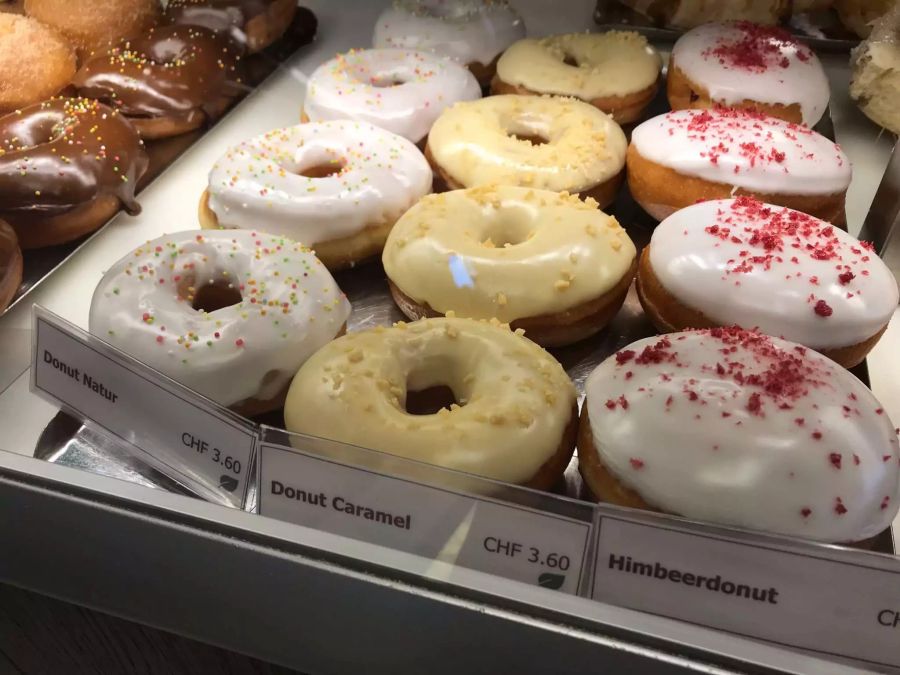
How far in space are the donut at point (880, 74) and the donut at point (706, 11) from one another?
0.89ft

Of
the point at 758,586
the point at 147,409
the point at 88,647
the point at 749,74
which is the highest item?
the point at 749,74

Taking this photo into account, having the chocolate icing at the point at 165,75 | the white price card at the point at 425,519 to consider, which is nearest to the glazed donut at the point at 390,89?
the chocolate icing at the point at 165,75

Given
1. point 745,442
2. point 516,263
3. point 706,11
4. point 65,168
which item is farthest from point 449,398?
point 706,11

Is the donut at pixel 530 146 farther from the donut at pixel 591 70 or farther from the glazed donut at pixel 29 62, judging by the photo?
the glazed donut at pixel 29 62

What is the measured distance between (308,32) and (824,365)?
1.67 meters

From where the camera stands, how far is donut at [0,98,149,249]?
4.94 ft

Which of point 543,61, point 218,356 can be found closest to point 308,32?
point 543,61

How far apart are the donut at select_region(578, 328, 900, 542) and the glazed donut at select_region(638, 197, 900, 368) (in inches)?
6.3

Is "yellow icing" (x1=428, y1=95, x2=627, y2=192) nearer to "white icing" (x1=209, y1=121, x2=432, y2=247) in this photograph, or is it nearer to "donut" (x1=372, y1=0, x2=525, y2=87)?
"white icing" (x1=209, y1=121, x2=432, y2=247)

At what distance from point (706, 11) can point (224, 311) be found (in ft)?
5.06

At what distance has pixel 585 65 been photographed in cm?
204

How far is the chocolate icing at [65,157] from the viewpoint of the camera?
59.1 inches

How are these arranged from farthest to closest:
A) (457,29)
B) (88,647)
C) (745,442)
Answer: (457,29) → (88,647) → (745,442)

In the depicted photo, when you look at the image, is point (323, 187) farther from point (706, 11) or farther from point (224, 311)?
point (706, 11)
